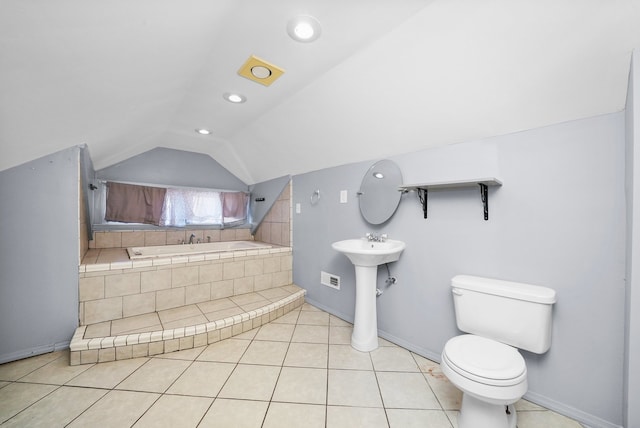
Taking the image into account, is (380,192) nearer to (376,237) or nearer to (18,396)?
(376,237)

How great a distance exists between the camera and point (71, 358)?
171 cm

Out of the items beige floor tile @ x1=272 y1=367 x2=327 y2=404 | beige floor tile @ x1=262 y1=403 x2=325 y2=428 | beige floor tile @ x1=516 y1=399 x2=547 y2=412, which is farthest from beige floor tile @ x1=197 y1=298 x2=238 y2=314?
beige floor tile @ x1=516 y1=399 x2=547 y2=412

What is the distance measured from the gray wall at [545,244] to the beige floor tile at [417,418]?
54 cm

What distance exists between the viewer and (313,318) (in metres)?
2.55

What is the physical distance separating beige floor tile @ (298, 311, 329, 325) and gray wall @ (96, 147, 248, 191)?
2.47m

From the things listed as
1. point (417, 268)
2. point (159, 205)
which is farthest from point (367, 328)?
point (159, 205)

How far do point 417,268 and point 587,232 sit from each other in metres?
0.97

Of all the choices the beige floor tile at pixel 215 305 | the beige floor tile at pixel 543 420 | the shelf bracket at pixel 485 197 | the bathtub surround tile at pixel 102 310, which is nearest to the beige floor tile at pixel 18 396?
the bathtub surround tile at pixel 102 310

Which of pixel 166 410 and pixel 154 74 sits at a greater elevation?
pixel 154 74

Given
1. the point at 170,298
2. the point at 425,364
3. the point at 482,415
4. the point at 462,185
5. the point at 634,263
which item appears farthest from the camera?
the point at 170,298

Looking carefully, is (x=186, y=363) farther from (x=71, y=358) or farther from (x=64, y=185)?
(x=64, y=185)

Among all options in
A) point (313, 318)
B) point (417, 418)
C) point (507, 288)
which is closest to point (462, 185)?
point (507, 288)

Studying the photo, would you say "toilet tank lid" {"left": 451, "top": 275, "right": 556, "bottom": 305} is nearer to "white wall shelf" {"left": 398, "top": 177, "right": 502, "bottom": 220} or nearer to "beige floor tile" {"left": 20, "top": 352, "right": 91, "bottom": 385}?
"white wall shelf" {"left": 398, "top": 177, "right": 502, "bottom": 220}

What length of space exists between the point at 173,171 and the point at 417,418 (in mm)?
3901
